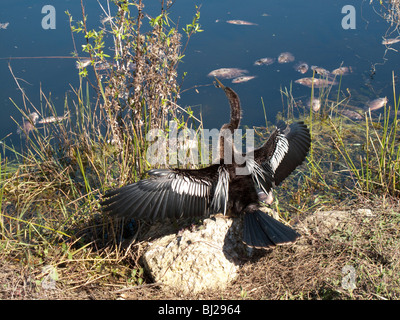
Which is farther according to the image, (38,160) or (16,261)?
(38,160)

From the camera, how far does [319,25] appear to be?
8.02 m

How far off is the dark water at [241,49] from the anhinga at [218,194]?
204 centimetres

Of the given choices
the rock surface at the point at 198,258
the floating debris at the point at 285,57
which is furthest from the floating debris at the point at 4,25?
the rock surface at the point at 198,258

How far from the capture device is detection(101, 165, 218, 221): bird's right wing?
2.95 meters

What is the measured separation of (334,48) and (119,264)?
5.77 m

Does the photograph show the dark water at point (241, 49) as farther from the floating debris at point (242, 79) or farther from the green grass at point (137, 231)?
the green grass at point (137, 231)

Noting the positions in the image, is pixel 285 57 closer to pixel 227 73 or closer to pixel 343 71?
pixel 343 71

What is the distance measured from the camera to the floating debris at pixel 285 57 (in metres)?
6.88

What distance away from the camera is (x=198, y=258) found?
9.69 ft

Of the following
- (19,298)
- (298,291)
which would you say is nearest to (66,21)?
(19,298)

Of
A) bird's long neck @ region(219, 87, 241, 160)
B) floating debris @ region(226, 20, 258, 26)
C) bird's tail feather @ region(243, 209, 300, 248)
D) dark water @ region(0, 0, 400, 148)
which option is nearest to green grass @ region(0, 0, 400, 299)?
bird's tail feather @ region(243, 209, 300, 248)

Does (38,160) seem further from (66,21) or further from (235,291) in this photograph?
(66,21)

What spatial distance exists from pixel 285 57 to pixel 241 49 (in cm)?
80

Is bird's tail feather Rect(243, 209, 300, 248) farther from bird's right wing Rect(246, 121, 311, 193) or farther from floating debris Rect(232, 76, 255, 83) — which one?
floating debris Rect(232, 76, 255, 83)
